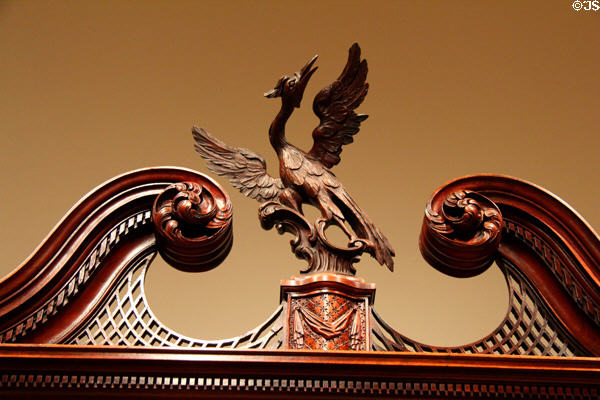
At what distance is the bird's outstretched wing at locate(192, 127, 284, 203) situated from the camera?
2.16 m

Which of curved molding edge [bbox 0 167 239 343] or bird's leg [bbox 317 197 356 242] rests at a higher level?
bird's leg [bbox 317 197 356 242]

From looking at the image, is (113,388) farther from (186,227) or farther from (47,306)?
(186,227)

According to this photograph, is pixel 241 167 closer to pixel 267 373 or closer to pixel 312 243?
pixel 312 243

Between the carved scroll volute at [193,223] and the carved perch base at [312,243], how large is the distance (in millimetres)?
120

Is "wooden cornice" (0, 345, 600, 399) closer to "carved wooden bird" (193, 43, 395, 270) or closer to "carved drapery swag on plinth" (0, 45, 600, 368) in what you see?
"carved drapery swag on plinth" (0, 45, 600, 368)

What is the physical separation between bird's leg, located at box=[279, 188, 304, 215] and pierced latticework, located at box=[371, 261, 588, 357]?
0.37 m

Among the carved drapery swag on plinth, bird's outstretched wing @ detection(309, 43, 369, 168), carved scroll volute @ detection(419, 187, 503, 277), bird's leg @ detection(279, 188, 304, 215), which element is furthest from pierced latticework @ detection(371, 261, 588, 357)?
bird's outstretched wing @ detection(309, 43, 369, 168)

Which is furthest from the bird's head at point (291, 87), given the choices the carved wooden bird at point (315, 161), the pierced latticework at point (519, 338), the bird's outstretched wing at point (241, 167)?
the pierced latticework at point (519, 338)

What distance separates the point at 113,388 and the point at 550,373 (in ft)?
3.21

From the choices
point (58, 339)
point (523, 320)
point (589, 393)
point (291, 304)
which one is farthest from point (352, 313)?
point (58, 339)

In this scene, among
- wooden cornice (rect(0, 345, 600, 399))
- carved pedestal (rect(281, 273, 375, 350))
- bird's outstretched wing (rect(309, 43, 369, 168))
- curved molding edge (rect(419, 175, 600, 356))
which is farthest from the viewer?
bird's outstretched wing (rect(309, 43, 369, 168))

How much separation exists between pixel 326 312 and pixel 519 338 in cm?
49

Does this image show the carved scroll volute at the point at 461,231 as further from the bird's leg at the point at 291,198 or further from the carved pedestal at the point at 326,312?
the bird's leg at the point at 291,198

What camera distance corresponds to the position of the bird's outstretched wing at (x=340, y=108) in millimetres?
2240
